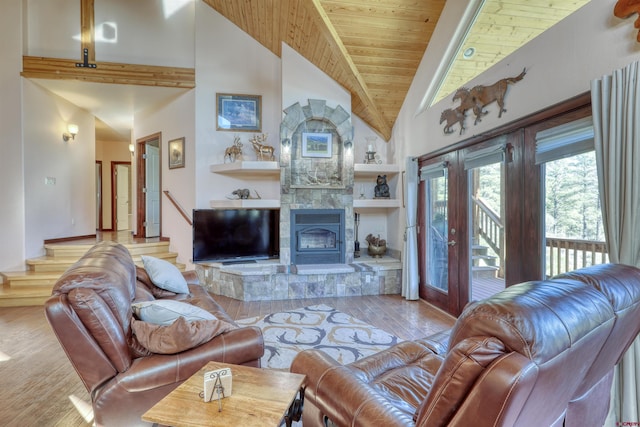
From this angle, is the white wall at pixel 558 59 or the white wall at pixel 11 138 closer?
the white wall at pixel 558 59

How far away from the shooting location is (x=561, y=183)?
2.46m

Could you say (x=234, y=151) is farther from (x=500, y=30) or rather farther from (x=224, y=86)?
(x=500, y=30)

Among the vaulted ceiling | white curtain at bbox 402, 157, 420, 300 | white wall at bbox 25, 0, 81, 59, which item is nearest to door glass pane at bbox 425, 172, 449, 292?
white curtain at bbox 402, 157, 420, 300

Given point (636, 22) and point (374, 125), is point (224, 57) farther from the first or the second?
point (636, 22)

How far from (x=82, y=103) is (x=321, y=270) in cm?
546

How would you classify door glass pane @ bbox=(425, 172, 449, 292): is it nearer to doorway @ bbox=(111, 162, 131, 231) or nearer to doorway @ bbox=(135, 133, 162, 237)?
doorway @ bbox=(135, 133, 162, 237)

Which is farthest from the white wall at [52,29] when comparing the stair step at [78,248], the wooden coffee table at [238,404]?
the wooden coffee table at [238,404]

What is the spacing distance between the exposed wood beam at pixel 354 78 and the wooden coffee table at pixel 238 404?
3924 mm

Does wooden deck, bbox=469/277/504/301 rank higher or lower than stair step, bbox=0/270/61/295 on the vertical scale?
higher

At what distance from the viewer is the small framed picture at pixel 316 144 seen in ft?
16.3

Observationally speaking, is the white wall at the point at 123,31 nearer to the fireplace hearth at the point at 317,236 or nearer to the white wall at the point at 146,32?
the white wall at the point at 146,32

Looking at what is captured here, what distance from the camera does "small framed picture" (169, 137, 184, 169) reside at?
5.59 m

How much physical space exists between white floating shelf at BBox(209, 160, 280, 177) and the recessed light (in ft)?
9.25

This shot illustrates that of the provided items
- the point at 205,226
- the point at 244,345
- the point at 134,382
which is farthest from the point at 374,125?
the point at 134,382
